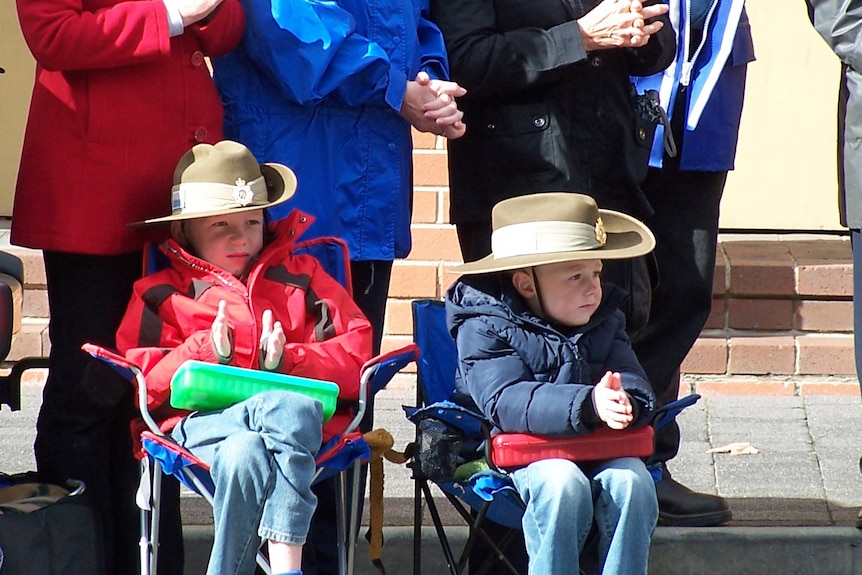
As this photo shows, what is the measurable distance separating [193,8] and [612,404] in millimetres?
1354

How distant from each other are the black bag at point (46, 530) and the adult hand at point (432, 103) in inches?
48.2

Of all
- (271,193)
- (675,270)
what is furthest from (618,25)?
(271,193)

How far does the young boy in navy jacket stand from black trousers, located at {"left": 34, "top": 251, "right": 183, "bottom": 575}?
824mm

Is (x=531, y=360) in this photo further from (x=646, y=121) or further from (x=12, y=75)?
(x=12, y=75)

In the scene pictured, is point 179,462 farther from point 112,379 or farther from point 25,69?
point 25,69

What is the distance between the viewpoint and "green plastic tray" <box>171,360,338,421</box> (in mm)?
3387

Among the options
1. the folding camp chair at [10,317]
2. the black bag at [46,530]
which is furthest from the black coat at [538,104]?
the black bag at [46,530]

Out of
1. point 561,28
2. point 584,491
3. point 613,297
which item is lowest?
point 584,491

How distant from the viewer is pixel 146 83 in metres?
3.63

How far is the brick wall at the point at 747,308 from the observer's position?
19.2 ft

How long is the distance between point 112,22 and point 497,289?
3.65 feet

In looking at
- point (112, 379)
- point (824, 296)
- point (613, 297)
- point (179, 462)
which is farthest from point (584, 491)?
point (824, 296)

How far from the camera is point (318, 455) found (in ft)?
11.3

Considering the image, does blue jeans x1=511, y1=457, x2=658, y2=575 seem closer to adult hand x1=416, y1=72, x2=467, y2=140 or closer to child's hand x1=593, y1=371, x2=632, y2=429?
child's hand x1=593, y1=371, x2=632, y2=429
